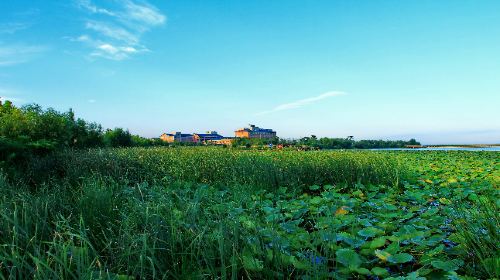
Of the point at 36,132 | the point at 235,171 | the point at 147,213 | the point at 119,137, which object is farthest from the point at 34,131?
the point at 119,137

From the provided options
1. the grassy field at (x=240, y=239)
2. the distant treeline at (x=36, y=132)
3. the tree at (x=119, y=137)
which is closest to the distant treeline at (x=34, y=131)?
the distant treeline at (x=36, y=132)

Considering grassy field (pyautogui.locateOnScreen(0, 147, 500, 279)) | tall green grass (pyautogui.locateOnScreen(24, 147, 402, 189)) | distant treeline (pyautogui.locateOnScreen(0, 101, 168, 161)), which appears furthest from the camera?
distant treeline (pyautogui.locateOnScreen(0, 101, 168, 161))

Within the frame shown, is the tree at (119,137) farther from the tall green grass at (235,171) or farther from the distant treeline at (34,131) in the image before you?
the tall green grass at (235,171)

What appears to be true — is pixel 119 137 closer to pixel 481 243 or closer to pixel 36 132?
pixel 36 132

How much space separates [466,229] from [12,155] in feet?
27.0

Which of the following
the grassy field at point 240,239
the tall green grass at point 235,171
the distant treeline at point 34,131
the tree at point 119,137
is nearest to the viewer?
the grassy field at point 240,239

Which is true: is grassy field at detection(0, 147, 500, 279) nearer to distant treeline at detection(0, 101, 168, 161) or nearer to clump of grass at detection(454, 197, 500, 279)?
clump of grass at detection(454, 197, 500, 279)

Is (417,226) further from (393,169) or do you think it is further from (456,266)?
(393,169)

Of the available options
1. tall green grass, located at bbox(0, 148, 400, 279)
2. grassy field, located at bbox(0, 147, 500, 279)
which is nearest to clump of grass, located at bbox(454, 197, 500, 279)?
grassy field, located at bbox(0, 147, 500, 279)

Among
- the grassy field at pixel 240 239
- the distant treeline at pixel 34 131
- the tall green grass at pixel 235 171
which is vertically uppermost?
the distant treeline at pixel 34 131

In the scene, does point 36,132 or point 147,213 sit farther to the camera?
point 36,132

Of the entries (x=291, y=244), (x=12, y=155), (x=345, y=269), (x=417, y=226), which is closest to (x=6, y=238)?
(x=291, y=244)

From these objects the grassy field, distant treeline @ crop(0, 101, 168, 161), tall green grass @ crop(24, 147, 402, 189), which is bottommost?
the grassy field

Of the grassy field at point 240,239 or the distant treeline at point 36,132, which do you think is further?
the distant treeline at point 36,132
